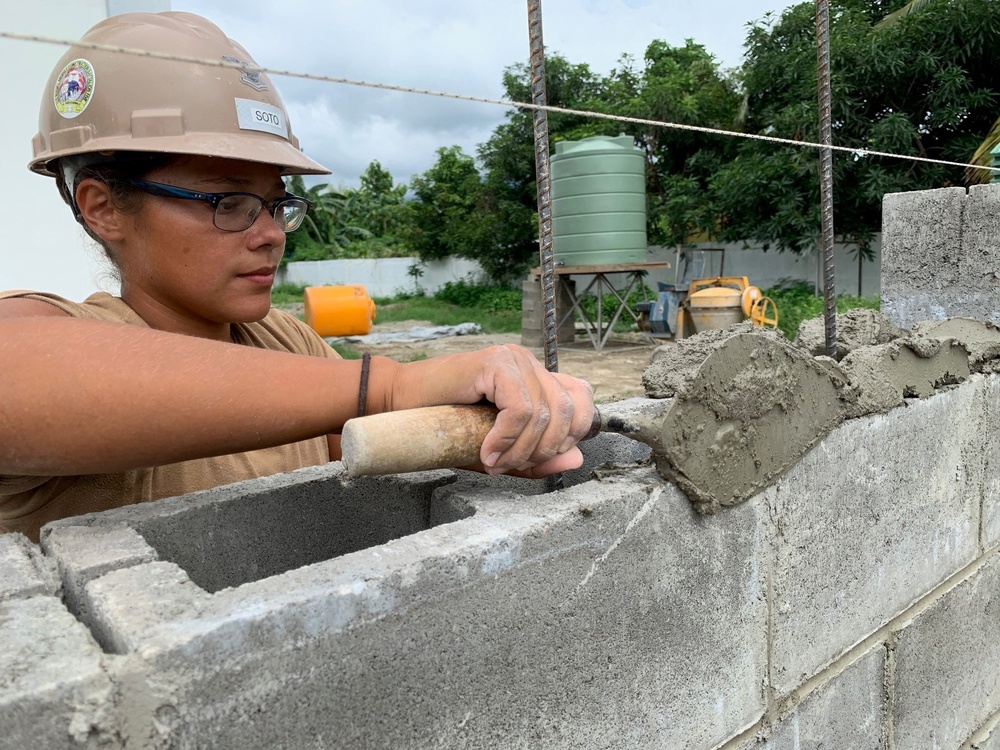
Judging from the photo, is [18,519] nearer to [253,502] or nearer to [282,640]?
[253,502]

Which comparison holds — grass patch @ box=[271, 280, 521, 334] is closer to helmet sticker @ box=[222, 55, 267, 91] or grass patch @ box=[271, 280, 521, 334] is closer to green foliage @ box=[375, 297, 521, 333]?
→ green foliage @ box=[375, 297, 521, 333]

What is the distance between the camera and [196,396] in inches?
42.2

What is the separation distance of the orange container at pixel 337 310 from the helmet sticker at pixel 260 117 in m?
12.5

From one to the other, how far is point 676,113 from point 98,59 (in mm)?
16553

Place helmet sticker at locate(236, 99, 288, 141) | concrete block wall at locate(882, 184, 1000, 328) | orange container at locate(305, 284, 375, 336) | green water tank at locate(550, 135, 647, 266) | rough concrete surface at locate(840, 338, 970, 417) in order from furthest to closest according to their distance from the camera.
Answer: orange container at locate(305, 284, 375, 336) < green water tank at locate(550, 135, 647, 266) < concrete block wall at locate(882, 184, 1000, 328) < rough concrete surface at locate(840, 338, 970, 417) < helmet sticker at locate(236, 99, 288, 141)

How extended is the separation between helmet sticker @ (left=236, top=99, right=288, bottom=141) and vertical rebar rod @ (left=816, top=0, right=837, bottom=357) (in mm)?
1430

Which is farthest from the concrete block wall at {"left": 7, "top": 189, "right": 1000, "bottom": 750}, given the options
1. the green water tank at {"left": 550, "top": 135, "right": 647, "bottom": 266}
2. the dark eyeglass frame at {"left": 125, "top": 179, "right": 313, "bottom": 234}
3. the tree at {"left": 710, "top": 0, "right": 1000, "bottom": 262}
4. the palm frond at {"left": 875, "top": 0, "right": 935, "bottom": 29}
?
the palm frond at {"left": 875, "top": 0, "right": 935, "bottom": 29}

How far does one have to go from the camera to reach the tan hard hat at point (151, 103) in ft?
4.64

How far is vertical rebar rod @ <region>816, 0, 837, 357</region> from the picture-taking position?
212 centimetres

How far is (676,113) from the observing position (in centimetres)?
1655

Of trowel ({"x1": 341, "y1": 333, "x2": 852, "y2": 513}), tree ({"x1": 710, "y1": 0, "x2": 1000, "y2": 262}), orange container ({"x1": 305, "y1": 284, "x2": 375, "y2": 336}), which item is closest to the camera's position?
trowel ({"x1": 341, "y1": 333, "x2": 852, "y2": 513})

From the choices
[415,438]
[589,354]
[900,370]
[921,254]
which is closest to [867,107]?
[589,354]

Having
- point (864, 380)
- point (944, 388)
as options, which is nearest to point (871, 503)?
point (864, 380)

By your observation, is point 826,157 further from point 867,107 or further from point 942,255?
point 867,107
